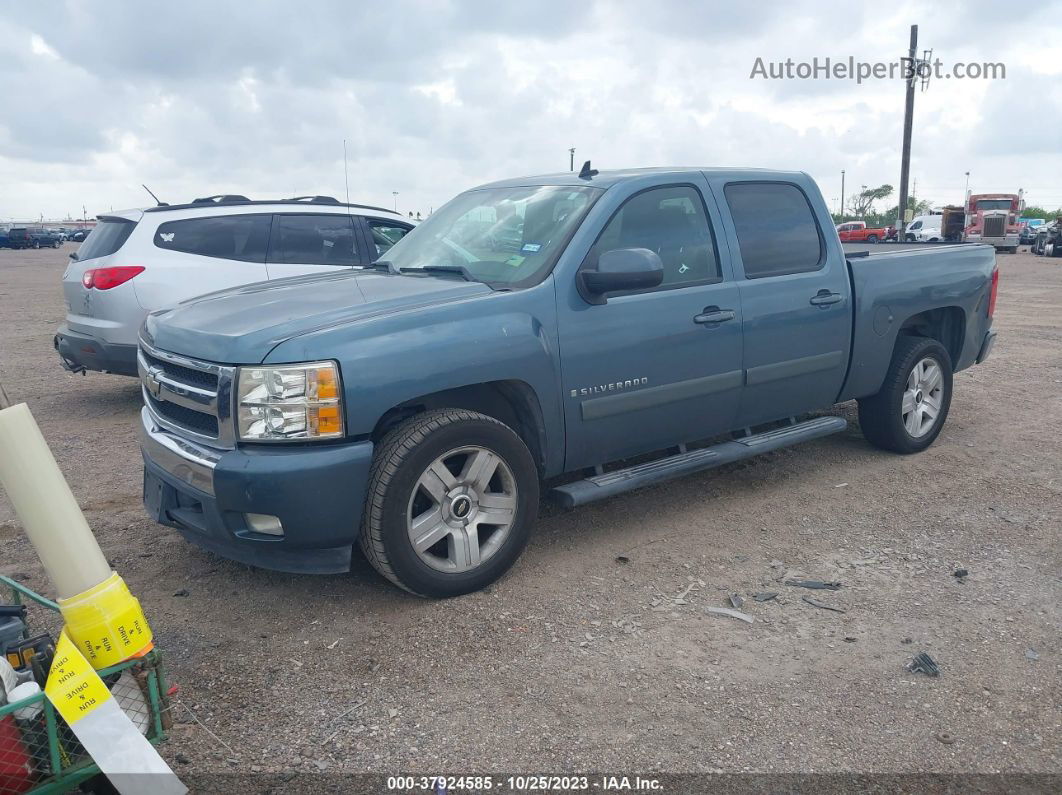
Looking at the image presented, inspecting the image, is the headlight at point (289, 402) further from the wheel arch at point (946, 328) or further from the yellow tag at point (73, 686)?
the wheel arch at point (946, 328)

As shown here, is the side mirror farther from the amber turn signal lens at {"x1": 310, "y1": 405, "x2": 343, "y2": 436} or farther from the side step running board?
the amber turn signal lens at {"x1": 310, "y1": 405, "x2": 343, "y2": 436}

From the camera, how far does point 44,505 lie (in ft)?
8.07

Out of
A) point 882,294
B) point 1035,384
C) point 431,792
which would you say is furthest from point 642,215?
point 1035,384

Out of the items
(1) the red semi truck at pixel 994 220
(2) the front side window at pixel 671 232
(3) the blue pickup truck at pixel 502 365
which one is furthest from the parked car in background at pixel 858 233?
(2) the front side window at pixel 671 232

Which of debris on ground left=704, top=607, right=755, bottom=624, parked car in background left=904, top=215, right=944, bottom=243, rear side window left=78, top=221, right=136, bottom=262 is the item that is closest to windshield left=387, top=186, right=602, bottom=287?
debris on ground left=704, top=607, right=755, bottom=624

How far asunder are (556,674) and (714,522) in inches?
70.5

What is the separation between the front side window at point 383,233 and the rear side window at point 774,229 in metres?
4.19

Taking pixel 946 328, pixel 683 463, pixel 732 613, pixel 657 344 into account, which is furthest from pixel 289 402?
pixel 946 328

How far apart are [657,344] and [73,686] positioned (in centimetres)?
292

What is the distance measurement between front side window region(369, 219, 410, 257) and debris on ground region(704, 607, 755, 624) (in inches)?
219

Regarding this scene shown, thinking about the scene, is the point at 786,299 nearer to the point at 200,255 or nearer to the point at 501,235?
the point at 501,235

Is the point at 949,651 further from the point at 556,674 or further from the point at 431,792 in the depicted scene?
the point at 431,792

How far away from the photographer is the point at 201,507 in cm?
359

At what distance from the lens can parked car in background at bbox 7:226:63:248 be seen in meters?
57.4
